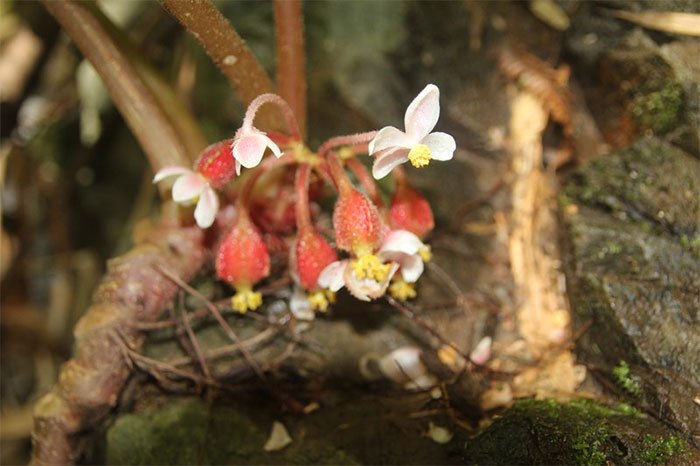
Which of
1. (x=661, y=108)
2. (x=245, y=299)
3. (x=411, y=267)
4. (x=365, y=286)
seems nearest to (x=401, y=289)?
(x=411, y=267)

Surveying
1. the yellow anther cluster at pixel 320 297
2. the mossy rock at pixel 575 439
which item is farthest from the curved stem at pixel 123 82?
the mossy rock at pixel 575 439

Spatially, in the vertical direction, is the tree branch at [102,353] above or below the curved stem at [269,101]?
below

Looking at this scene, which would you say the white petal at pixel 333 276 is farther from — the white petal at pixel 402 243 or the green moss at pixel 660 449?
the green moss at pixel 660 449

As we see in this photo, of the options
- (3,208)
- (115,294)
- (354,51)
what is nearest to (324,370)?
(115,294)

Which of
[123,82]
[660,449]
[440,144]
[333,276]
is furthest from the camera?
[123,82]

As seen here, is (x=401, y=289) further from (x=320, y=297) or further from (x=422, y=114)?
(x=422, y=114)

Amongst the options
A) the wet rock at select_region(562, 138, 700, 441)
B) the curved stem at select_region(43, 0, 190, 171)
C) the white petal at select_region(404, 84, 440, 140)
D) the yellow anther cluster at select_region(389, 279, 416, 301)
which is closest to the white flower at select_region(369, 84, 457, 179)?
the white petal at select_region(404, 84, 440, 140)

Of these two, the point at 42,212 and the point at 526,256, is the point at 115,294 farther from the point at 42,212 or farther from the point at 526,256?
the point at 42,212
